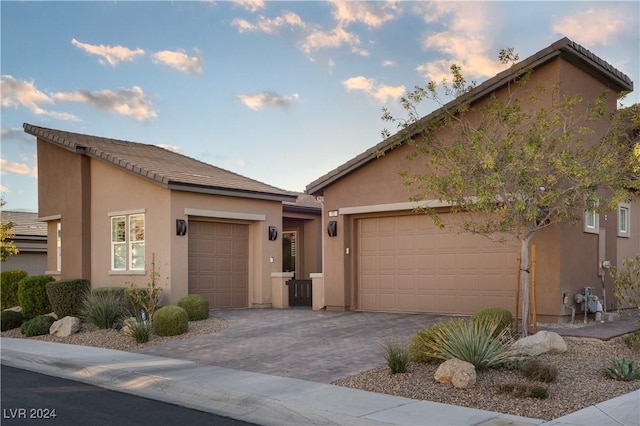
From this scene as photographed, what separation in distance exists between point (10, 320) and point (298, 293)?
8338 millimetres

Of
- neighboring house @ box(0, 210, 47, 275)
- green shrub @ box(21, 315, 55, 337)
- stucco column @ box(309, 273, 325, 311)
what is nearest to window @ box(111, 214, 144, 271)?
green shrub @ box(21, 315, 55, 337)

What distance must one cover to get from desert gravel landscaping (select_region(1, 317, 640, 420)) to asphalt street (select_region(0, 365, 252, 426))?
7.98ft

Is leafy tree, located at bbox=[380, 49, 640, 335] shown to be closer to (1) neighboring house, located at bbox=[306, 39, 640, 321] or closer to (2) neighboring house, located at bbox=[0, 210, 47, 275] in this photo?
(1) neighboring house, located at bbox=[306, 39, 640, 321]

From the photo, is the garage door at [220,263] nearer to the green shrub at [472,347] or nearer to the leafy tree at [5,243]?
the leafy tree at [5,243]

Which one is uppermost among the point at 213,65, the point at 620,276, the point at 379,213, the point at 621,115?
the point at 213,65

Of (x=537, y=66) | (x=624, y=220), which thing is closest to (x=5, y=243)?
(x=537, y=66)

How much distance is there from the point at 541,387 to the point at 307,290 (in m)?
12.3

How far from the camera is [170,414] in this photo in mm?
8008

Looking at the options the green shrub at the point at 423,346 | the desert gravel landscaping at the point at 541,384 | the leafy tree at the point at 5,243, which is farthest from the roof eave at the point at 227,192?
the leafy tree at the point at 5,243

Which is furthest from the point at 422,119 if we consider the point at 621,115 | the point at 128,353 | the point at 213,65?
the point at 128,353

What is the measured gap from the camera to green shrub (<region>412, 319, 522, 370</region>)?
905 cm

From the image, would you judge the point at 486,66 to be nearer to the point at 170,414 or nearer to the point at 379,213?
the point at 379,213

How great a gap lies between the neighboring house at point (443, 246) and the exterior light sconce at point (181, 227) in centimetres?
362

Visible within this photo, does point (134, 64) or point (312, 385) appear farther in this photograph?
point (134, 64)
